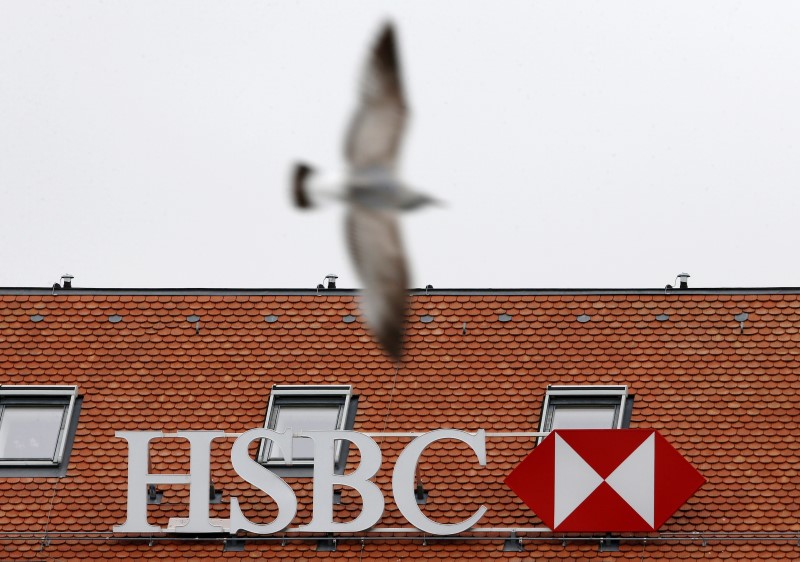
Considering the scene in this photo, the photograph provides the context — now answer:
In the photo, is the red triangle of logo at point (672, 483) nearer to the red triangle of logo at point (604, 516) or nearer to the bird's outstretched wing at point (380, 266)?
the red triangle of logo at point (604, 516)

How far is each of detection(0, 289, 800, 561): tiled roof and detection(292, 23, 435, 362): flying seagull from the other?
16.1 meters

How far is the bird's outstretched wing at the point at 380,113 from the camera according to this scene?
18.0 feet

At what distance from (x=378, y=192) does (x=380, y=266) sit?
594mm

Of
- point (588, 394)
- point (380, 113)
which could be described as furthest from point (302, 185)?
point (588, 394)

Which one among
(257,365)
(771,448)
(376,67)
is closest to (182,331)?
(257,365)

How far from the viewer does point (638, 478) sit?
22297 millimetres

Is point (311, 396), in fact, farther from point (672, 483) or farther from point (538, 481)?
point (672, 483)

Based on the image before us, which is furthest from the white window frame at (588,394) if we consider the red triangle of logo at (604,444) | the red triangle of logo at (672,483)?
the red triangle of logo at (672,483)

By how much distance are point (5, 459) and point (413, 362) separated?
213 inches

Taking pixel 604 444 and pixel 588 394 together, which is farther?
pixel 588 394

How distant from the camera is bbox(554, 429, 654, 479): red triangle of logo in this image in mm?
22359

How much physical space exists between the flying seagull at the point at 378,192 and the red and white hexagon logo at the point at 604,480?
1611 cm

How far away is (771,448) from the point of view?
75.2 feet

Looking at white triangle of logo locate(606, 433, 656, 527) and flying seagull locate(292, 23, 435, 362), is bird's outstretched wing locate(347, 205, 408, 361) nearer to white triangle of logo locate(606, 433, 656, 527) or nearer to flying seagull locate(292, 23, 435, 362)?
flying seagull locate(292, 23, 435, 362)
